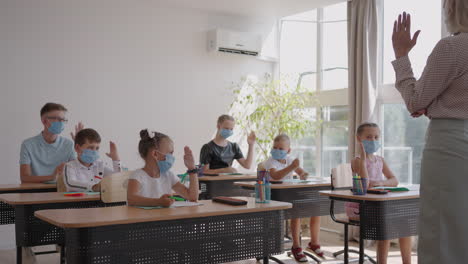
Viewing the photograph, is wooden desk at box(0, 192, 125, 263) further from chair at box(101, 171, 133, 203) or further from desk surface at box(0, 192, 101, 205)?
chair at box(101, 171, 133, 203)

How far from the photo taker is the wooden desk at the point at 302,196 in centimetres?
470

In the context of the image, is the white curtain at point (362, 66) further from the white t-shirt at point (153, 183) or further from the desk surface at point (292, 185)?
the white t-shirt at point (153, 183)

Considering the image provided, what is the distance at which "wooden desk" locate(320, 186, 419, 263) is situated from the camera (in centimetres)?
377

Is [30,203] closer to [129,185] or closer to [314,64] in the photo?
[129,185]

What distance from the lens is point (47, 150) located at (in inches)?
190

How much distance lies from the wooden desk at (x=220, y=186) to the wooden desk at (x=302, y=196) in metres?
0.40

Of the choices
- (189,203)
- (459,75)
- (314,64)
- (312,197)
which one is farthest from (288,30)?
(459,75)

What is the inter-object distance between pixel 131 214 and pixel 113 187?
937mm

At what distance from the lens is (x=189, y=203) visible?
3215 mm

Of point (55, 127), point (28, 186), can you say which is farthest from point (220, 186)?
point (28, 186)

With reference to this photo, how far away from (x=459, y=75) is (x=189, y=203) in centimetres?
192

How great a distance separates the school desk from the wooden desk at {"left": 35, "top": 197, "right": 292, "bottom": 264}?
138 cm

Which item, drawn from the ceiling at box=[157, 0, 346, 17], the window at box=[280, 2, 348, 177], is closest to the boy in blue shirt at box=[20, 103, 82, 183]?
the ceiling at box=[157, 0, 346, 17]

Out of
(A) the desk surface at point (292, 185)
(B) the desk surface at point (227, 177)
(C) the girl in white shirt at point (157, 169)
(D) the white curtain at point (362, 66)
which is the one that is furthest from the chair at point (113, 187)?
(D) the white curtain at point (362, 66)
